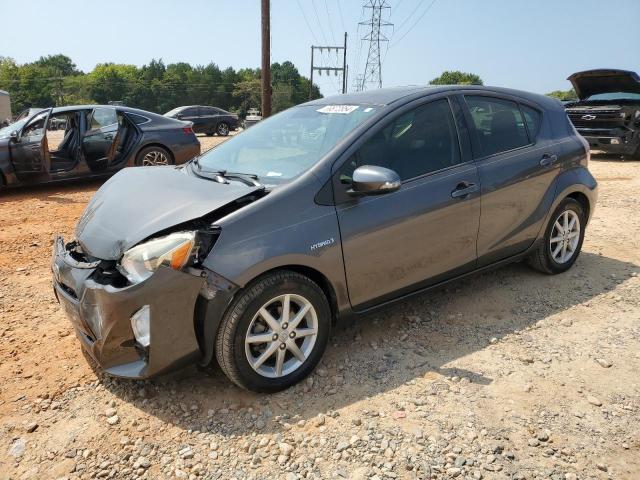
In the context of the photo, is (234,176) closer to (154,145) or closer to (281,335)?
(281,335)

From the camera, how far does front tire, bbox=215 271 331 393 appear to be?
266cm

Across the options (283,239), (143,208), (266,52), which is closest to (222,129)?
(266,52)

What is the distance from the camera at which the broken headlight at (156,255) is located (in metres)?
2.55

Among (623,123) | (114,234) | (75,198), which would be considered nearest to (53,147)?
(75,198)

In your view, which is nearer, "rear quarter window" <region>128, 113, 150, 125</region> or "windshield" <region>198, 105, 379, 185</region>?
"windshield" <region>198, 105, 379, 185</region>

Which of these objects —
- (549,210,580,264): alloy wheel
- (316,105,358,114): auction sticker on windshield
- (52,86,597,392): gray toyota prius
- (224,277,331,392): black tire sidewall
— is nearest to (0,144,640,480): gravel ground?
(224,277,331,392): black tire sidewall

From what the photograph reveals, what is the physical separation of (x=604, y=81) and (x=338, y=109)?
10.6m

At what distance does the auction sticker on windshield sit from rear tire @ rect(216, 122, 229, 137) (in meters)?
23.9

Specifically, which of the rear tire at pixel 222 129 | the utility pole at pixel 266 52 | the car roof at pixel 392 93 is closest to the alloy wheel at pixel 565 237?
the car roof at pixel 392 93

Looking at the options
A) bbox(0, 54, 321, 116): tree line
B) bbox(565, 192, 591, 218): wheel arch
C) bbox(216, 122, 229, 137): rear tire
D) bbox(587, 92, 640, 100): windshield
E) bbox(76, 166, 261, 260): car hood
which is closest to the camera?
bbox(76, 166, 261, 260): car hood

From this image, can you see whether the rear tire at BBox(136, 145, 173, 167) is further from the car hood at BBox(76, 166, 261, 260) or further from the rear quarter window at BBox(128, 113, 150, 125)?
the car hood at BBox(76, 166, 261, 260)

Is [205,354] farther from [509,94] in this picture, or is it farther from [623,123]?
[623,123]

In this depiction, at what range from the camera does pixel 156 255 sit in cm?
257

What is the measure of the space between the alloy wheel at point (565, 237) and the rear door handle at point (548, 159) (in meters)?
0.49
